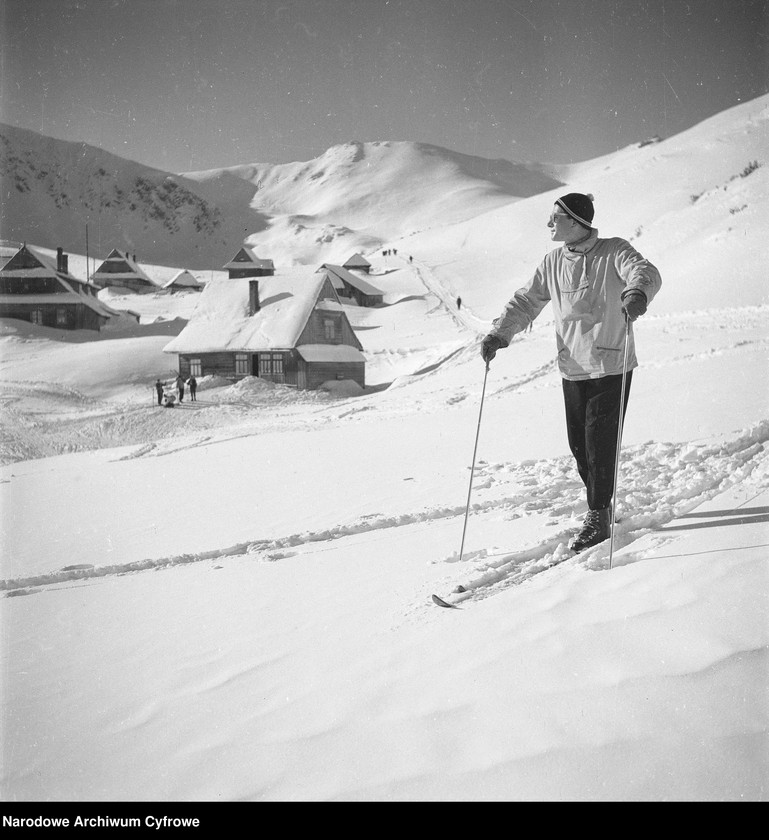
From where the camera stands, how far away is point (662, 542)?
10.6 ft

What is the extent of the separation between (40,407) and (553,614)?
86.1ft

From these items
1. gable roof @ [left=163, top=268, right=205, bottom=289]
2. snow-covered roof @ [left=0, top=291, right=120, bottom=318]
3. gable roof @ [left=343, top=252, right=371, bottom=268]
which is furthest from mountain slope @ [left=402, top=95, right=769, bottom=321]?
snow-covered roof @ [left=0, top=291, right=120, bottom=318]

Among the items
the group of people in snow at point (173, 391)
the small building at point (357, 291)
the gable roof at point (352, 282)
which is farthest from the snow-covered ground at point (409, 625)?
the gable roof at point (352, 282)

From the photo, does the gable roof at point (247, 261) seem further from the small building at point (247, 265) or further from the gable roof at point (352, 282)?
the gable roof at point (352, 282)

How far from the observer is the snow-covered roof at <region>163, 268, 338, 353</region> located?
30.9m

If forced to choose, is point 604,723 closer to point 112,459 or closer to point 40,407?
point 112,459

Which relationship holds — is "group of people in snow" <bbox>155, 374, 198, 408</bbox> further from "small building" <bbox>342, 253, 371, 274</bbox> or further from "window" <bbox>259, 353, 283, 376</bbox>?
"small building" <bbox>342, 253, 371, 274</bbox>

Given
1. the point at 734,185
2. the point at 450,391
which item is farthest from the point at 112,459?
the point at 734,185

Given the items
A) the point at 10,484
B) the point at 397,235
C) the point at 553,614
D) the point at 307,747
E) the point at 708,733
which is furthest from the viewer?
the point at 397,235

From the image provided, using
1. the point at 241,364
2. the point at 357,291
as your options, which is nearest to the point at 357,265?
the point at 357,291

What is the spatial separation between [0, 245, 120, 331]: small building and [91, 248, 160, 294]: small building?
2518 cm

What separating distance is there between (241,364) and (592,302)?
2902 cm

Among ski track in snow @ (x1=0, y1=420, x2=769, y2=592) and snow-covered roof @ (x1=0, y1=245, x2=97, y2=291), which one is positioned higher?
snow-covered roof @ (x1=0, y1=245, x2=97, y2=291)

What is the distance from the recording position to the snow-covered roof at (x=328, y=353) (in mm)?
30391
